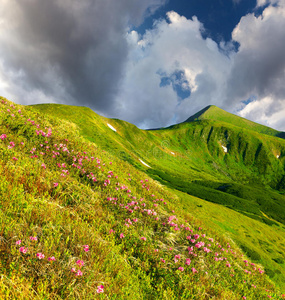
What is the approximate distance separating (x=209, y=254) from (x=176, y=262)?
2.70 meters

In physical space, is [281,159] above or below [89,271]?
above

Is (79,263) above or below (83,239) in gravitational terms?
below

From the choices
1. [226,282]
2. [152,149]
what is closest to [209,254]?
[226,282]

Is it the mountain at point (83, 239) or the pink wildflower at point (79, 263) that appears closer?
the mountain at point (83, 239)

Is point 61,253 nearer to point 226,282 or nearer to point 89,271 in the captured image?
point 89,271

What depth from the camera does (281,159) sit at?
197125 mm

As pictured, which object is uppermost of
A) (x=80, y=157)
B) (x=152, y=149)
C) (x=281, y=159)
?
(x=281, y=159)

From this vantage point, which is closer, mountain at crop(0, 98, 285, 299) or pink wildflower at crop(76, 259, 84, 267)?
mountain at crop(0, 98, 285, 299)

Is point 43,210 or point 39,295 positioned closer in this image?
point 39,295

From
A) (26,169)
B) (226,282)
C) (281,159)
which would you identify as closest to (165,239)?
(226,282)

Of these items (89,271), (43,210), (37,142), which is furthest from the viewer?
(37,142)

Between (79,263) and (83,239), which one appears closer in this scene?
(79,263)

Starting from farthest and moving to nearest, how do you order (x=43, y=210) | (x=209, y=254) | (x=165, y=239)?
(x=209, y=254)
(x=165, y=239)
(x=43, y=210)

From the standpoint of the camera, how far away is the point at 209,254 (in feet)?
24.5
